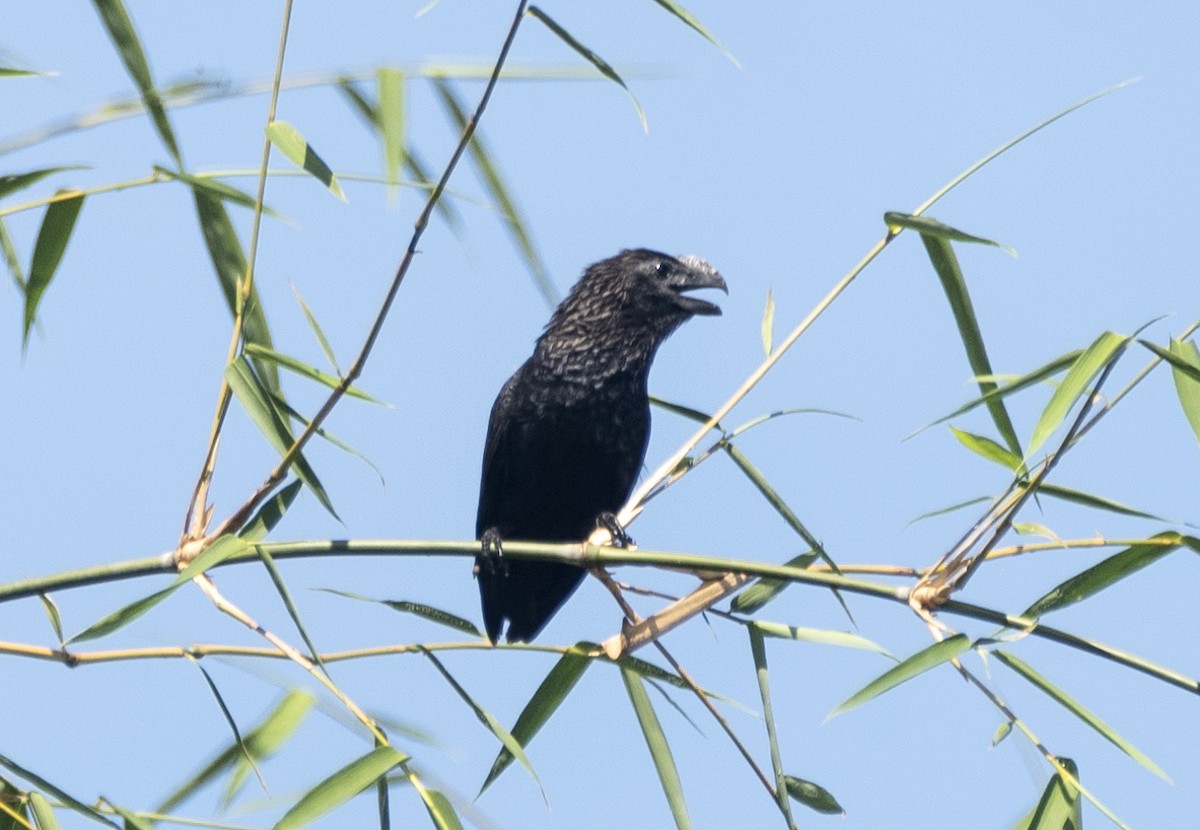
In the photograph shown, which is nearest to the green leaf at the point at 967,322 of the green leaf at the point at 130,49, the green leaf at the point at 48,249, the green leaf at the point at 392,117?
the green leaf at the point at 392,117

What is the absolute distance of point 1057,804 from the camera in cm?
226

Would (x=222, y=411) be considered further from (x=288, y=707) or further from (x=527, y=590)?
(x=527, y=590)

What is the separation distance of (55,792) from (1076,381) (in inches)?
64.4

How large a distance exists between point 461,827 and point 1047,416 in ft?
3.61

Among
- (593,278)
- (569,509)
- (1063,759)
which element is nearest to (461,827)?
(1063,759)

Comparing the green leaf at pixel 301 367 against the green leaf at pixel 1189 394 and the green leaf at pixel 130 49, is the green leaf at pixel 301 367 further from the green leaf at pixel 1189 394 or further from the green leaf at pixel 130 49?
the green leaf at pixel 1189 394

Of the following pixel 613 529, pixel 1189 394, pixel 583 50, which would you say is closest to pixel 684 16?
pixel 583 50

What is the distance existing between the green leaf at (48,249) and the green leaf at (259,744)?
82cm

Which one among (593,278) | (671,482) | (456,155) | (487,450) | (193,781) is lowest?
(193,781)

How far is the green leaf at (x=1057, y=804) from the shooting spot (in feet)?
7.36

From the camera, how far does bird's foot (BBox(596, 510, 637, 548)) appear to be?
146 inches

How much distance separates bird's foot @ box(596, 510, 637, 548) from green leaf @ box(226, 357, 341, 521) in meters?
1.34

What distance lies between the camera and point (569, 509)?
423 cm

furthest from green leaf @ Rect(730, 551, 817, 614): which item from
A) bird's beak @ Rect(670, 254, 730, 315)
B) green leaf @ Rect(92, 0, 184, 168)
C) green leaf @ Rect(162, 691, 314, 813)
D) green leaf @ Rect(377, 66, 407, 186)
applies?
bird's beak @ Rect(670, 254, 730, 315)
